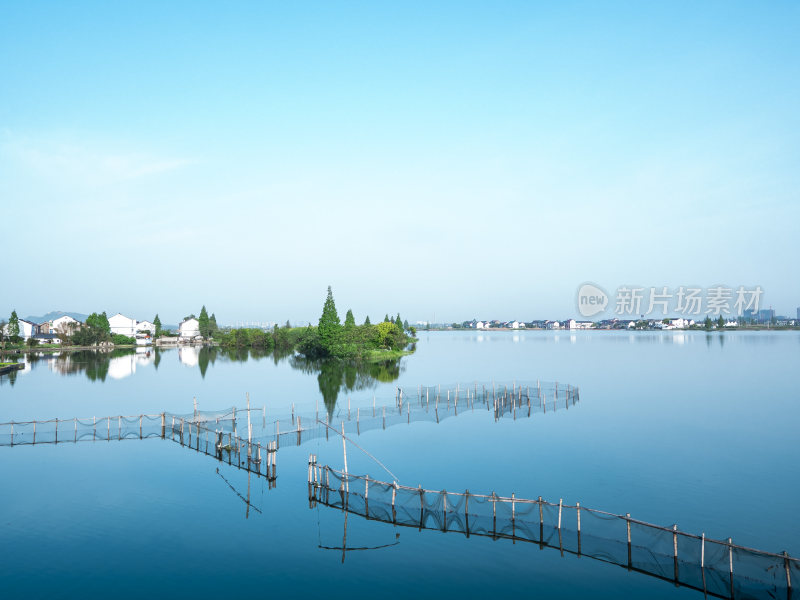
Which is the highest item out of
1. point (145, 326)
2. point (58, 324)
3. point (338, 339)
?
point (58, 324)

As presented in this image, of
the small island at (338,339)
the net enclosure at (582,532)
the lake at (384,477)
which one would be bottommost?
the lake at (384,477)

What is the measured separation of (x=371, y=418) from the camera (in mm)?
32281

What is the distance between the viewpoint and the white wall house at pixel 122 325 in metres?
133

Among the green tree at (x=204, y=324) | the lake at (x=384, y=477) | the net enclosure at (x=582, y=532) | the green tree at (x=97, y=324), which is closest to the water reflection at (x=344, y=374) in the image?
the lake at (x=384, y=477)

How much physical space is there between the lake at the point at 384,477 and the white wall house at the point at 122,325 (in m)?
101

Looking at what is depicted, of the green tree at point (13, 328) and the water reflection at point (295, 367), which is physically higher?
the green tree at point (13, 328)

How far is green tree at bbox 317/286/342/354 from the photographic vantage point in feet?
246

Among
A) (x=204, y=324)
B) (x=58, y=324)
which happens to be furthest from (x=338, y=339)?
(x=58, y=324)

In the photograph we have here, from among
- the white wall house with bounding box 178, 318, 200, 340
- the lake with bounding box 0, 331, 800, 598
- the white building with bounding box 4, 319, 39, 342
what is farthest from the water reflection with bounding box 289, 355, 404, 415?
the white wall house with bounding box 178, 318, 200, 340

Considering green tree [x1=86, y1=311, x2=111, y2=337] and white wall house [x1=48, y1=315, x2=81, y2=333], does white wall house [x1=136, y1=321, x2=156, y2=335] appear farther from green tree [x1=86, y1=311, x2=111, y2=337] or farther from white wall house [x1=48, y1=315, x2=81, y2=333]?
green tree [x1=86, y1=311, x2=111, y2=337]

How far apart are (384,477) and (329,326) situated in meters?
54.4

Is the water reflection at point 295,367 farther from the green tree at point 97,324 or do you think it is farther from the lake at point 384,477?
the green tree at point 97,324

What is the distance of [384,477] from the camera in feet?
71.8

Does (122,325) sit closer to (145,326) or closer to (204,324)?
(145,326)
